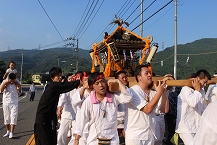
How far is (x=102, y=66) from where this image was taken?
9352 millimetres

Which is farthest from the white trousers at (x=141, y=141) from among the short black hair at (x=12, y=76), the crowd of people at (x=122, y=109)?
the short black hair at (x=12, y=76)

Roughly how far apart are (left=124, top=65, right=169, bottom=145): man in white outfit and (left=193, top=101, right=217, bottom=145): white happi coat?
1831 mm

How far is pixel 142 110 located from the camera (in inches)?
156

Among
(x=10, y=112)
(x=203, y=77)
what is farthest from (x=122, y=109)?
(x=10, y=112)

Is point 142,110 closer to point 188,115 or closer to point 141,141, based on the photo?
point 141,141

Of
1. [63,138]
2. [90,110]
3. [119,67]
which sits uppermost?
[119,67]

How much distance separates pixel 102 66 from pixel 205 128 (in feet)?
24.6

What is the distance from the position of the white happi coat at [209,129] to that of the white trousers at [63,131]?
178 inches

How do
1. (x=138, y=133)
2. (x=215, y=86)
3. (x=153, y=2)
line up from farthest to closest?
1. (x=153, y=2)
2. (x=215, y=86)
3. (x=138, y=133)

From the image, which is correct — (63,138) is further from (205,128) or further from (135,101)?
(205,128)

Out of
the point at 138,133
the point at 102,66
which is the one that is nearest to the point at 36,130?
the point at 138,133

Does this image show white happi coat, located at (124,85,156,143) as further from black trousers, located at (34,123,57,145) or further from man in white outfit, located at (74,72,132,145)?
black trousers, located at (34,123,57,145)

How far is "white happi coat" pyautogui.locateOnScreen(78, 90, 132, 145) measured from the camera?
4113mm

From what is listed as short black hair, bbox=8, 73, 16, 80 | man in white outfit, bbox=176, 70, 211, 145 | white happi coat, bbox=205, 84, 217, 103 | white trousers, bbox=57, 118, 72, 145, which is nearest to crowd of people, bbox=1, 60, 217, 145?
man in white outfit, bbox=176, 70, 211, 145
